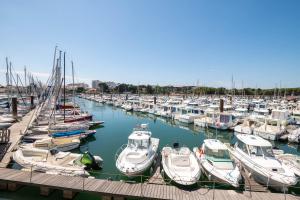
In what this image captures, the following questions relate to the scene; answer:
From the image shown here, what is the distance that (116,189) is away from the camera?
1235 centimetres

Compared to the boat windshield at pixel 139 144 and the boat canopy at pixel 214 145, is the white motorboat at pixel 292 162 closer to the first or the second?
the boat canopy at pixel 214 145

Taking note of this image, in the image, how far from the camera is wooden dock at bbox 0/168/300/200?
11711 mm

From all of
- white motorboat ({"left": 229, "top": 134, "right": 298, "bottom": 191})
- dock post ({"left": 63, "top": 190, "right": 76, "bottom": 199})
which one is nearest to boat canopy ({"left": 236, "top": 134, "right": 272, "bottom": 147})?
white motorboat ({"left": 229, "top": 134, "right": 298, "bottom": 191})

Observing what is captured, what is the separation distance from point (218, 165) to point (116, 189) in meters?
8.27

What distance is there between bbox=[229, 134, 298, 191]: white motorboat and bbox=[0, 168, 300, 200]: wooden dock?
7.47 ft

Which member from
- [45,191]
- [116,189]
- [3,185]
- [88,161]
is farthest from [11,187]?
[116,189]

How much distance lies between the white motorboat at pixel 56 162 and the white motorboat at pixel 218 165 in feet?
31.8

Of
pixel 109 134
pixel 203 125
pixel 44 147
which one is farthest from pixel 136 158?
pixel 203 125

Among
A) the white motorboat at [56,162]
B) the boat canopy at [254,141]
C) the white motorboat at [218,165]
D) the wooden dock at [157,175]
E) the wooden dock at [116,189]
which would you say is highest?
the boat canopy at [254,141]

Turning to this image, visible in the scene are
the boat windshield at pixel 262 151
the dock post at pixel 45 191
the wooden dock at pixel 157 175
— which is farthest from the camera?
the boat windshield at pixel 262 151

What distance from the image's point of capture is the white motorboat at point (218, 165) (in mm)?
14104

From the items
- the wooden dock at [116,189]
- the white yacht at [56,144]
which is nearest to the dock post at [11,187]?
the wooden dock at [116,189]

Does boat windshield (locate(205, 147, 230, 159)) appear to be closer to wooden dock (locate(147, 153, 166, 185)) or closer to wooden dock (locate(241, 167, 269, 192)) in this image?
wooden dock (locate(241, 167, 269, 192))

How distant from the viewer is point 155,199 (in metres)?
11.5
